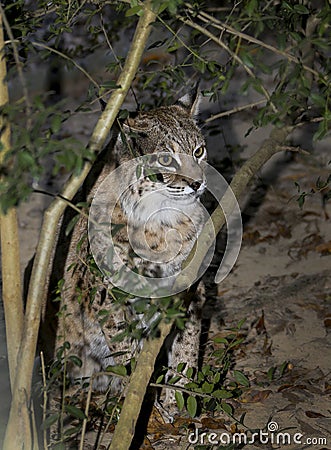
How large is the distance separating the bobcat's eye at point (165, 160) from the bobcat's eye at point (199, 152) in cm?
18

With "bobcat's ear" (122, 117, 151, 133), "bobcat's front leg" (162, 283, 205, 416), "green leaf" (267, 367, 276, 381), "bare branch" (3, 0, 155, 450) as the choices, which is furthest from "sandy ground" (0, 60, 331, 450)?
"bare branch" (3, 0, 155, 450)

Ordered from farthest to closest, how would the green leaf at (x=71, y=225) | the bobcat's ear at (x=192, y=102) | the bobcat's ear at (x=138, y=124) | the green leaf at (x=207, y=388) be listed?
the bobcat's ear at (x=192, y=102) → the bobcat's ear at (x=138, y=124) → the green leaf at (x=207, y=388) → the green leaf at (x=71, y=225)

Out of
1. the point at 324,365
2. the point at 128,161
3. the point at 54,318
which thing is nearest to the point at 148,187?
the point at 128,161

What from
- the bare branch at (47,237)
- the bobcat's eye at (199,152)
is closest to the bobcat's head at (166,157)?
the bobcat's eye at (199,152)

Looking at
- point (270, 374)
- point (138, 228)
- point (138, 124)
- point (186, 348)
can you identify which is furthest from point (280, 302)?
point (138, 124)

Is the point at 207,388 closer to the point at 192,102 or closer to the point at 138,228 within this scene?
the point at 138,228

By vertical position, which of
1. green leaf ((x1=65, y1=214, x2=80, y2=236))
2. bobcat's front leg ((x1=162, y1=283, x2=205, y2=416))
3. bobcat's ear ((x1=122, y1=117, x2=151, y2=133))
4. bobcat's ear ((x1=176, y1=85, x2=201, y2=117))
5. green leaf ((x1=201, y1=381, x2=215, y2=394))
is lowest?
bobcat's front leg ((x1=162, y1=283, x2=205, y2=416))

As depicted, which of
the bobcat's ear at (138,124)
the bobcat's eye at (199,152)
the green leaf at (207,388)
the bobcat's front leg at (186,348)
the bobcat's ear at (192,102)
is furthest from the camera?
the bobcat's front leg at (186,348)

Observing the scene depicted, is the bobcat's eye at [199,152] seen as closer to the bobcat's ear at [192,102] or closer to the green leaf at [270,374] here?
the bobcat's ear at [192,102]

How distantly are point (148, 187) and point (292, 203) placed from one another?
119 inches

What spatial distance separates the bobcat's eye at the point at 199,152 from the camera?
3922 mm

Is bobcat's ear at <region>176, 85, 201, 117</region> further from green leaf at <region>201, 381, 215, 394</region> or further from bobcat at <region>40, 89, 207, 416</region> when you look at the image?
green leaf at <region>201, 381, 215, 394</region>

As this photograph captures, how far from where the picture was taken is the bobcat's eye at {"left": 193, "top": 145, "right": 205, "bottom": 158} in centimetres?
392

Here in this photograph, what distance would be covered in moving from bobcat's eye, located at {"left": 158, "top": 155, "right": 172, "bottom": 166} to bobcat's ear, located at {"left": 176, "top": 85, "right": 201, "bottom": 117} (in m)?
0.44
